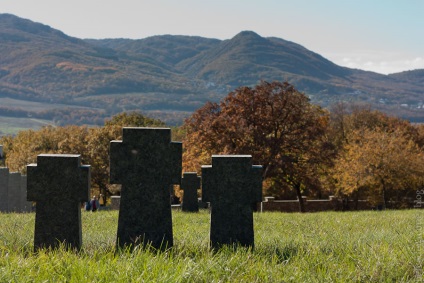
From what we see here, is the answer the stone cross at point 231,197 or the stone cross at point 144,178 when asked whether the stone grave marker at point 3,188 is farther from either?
the stone cross at point 231,197

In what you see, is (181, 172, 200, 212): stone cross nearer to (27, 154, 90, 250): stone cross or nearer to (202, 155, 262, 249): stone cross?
(202, 155, 262, 249): stone cross

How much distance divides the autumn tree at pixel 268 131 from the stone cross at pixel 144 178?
28717 millimetres

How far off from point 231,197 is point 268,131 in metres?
30.1

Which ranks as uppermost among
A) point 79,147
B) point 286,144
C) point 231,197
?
point 286,144

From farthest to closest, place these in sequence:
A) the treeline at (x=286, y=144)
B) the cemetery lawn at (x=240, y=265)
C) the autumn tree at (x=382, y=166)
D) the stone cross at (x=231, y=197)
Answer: the autumn tree at (x=382, y=166)
the treeline at (x=286, y=144)
the stone cross at (x=231, y=197)
the cemetery lawn at (x=240, y=265)

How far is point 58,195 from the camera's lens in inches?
340

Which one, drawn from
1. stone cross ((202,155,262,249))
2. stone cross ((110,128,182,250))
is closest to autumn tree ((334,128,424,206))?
stone cross ((202,155,262,249))

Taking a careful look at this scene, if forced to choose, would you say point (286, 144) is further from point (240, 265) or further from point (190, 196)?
point (240, 265)

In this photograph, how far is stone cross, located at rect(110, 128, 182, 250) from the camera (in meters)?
8.73

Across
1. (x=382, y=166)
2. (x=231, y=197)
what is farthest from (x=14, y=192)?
(x=382, y=166)

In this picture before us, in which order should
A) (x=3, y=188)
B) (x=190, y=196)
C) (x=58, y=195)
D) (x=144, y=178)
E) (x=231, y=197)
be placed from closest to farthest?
(x=58, y=195) < (x=144, y=178) < (x=231, y=197) < (x=190, y=196) < (x=3, y=188)

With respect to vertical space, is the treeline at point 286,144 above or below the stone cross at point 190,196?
above

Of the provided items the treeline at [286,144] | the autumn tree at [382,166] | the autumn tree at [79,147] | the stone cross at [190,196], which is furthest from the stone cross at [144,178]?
the autumn tree at [79,147]

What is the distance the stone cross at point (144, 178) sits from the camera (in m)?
8.73
